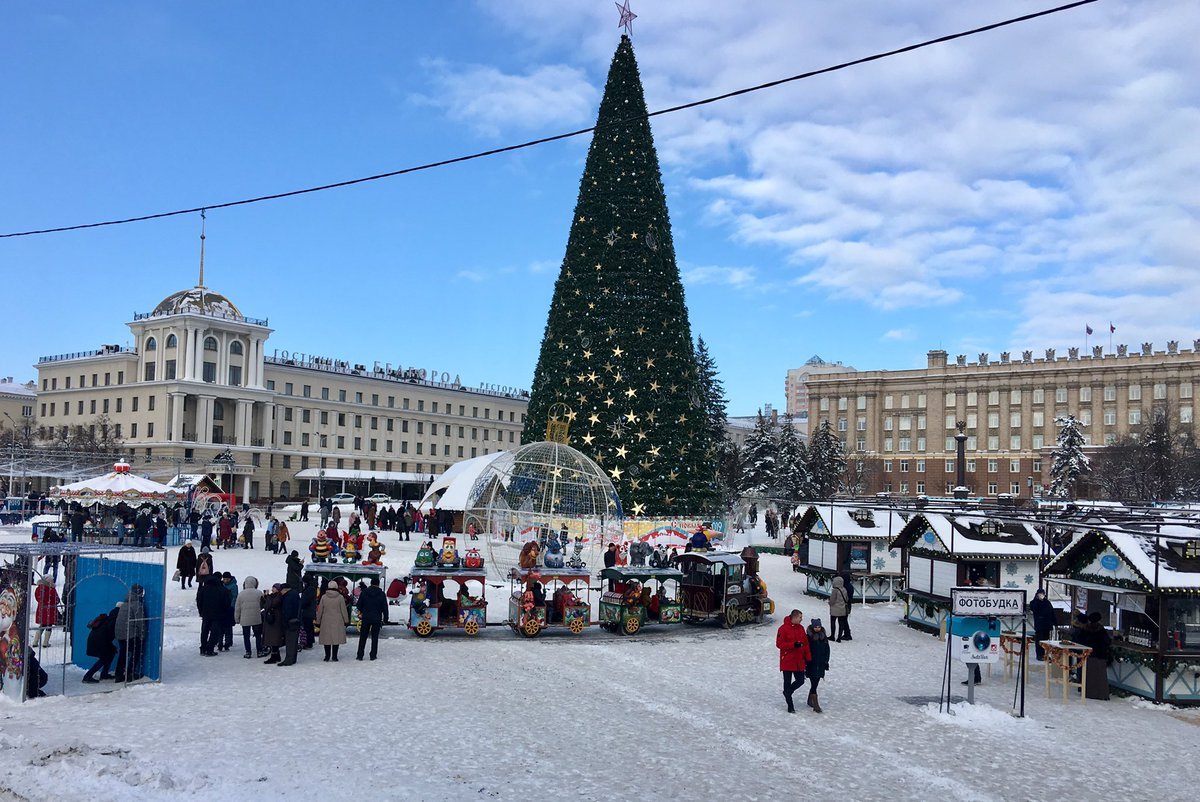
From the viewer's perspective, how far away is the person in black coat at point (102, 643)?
45.0ft

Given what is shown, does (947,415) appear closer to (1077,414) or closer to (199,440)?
(1077,414)

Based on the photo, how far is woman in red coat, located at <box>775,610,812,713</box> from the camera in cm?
1333

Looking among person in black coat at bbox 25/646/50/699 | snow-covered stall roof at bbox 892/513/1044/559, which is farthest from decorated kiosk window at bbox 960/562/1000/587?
person in black coat at bbox 25/646/50/699

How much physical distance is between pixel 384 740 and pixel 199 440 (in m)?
78.1

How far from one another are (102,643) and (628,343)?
77.7ft

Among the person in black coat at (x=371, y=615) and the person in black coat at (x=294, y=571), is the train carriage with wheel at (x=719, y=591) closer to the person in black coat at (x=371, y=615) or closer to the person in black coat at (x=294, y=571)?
the person in black coat at (x=371, y=615)

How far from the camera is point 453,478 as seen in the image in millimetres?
55781

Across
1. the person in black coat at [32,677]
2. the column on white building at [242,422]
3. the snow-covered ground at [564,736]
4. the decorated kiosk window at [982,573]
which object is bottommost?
the snow-covered ground at [564,736]

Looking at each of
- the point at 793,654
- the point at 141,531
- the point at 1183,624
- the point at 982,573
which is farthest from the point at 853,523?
the point at 141,531

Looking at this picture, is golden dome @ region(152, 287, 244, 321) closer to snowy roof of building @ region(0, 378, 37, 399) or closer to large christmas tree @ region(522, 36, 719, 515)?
snowy roof of building @ region(0, 378, 37, 399)

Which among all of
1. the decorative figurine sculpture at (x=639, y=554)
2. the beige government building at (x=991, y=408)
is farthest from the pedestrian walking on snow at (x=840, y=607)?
the beige government building at (x=991, y=408)

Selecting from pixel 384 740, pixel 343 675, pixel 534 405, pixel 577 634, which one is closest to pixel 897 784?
pixel 384 740

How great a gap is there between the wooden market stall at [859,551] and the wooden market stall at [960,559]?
9.94 ft

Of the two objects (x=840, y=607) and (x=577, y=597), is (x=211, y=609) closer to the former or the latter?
(x=577, y=597)
